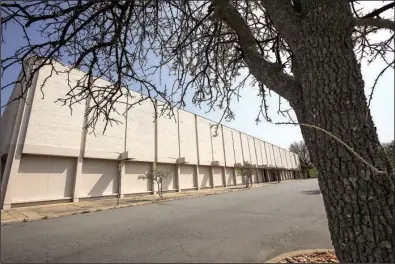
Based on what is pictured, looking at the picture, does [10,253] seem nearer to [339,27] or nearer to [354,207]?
[354,207]

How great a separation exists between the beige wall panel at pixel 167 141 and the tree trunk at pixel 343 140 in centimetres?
2230

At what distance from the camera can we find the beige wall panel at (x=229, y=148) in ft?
120

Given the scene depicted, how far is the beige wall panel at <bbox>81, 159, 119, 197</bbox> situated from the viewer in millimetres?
17391

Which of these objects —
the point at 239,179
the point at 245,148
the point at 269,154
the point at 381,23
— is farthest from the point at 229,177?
the point at 381,23

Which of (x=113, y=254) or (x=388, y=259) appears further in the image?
(x=113, y=254)

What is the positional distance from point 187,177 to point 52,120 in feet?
50.9

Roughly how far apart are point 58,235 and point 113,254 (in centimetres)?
302

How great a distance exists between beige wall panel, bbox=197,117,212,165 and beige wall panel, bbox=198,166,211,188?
0.82 meters

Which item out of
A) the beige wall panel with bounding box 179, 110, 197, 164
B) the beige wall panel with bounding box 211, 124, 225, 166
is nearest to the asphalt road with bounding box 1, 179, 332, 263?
the beige wall panel with bounding box 179, 110, 197, 164

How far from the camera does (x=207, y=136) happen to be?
32.9 meters

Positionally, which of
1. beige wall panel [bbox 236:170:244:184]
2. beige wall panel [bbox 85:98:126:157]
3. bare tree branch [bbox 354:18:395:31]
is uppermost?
beige wall panel [bbox 85:98:126:157]

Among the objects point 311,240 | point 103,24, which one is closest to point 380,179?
point 103,24

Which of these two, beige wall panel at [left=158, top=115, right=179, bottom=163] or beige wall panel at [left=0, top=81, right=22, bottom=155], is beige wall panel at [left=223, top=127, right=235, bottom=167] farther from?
beige wall panel at [left=0, top=81, right=22, bottom=155]

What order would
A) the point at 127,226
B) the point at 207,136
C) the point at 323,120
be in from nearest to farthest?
the point at 323,120 < the point at 127,226 < the point at 207,136
